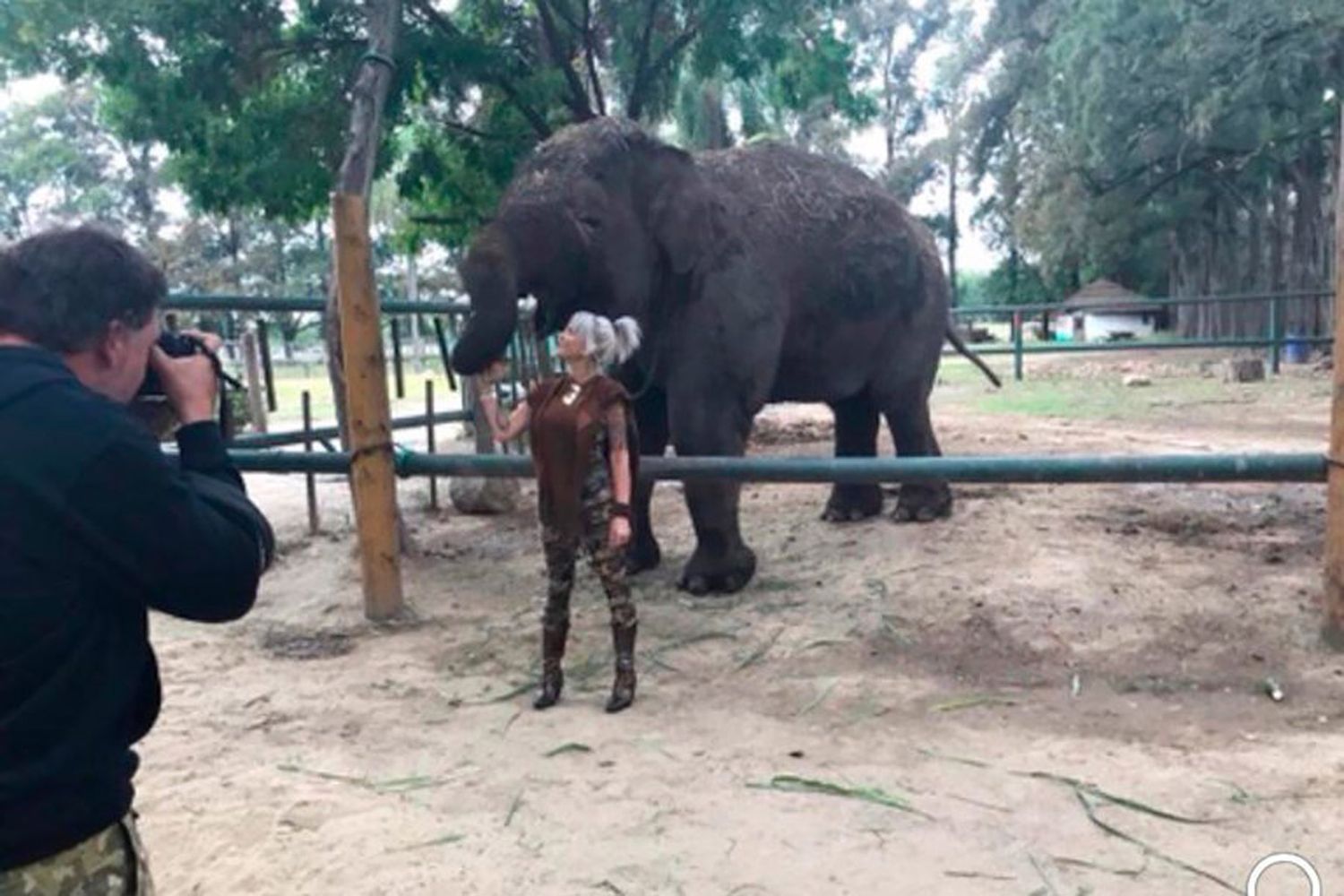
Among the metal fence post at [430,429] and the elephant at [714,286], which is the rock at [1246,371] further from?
the metal fence post at [430,429]

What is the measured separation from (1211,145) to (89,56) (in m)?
23.7

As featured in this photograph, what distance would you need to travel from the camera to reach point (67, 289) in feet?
4.84

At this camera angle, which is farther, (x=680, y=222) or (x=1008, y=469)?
(x=680, y=222)

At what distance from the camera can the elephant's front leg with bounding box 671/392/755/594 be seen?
16.3 feet

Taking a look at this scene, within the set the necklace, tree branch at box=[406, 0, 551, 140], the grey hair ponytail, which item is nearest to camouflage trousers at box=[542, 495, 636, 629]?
the necklace

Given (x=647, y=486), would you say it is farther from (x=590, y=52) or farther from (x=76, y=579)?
(x=590, y=52)

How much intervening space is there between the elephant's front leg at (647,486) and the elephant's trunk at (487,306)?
97 cm

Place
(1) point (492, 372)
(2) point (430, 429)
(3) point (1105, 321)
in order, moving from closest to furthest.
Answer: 1. (1) point (492, 372)
2. (2) point (430, 429)
3. (3) point (1105, 321)

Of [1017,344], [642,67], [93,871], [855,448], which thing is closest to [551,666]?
[93,871]

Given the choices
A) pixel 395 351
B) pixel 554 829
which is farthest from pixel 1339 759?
pixel 395 351

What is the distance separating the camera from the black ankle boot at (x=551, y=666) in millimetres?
3826

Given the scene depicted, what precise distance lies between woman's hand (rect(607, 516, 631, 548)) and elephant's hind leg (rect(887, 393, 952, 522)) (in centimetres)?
264

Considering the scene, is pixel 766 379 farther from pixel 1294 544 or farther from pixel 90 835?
pixel 90 835

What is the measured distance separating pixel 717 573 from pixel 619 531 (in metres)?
1.42
